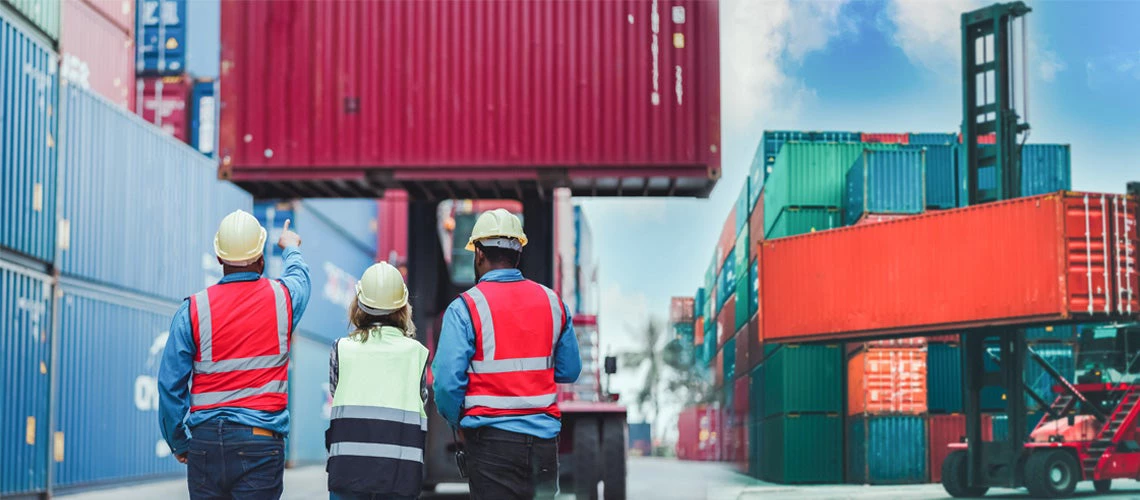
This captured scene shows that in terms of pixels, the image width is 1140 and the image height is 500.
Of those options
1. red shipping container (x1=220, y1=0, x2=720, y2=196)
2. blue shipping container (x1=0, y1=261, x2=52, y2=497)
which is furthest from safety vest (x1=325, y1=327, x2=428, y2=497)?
blue shipping container (x1=0, y1=261, x2=52, y2=497)

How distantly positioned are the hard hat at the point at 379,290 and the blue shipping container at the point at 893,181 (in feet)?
62.2

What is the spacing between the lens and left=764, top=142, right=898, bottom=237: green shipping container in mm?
25562

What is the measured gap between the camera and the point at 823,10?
12.2m

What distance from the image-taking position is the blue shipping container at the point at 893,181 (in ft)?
76.3

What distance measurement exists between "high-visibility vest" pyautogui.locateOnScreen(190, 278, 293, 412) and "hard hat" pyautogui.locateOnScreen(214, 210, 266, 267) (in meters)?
0.15

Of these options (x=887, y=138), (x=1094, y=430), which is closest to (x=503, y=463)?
(x=1094, y=430)

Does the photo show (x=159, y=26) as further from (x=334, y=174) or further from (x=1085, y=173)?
(x=1085, y=173)

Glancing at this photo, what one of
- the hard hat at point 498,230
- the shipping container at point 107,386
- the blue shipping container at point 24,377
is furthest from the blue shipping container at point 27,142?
the hard hat at point 498,230

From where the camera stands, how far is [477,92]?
15883mm

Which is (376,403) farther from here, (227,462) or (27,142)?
(27,142)

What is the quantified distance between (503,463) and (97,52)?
19.6m

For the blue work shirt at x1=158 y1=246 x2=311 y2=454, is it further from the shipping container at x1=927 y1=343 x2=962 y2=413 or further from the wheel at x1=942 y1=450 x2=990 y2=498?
the shipping container at x1=927 y1=343 x2=962 y2=413

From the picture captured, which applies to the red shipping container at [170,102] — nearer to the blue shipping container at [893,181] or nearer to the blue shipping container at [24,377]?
the blue shipping container at [24,377]

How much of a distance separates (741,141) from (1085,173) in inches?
160
